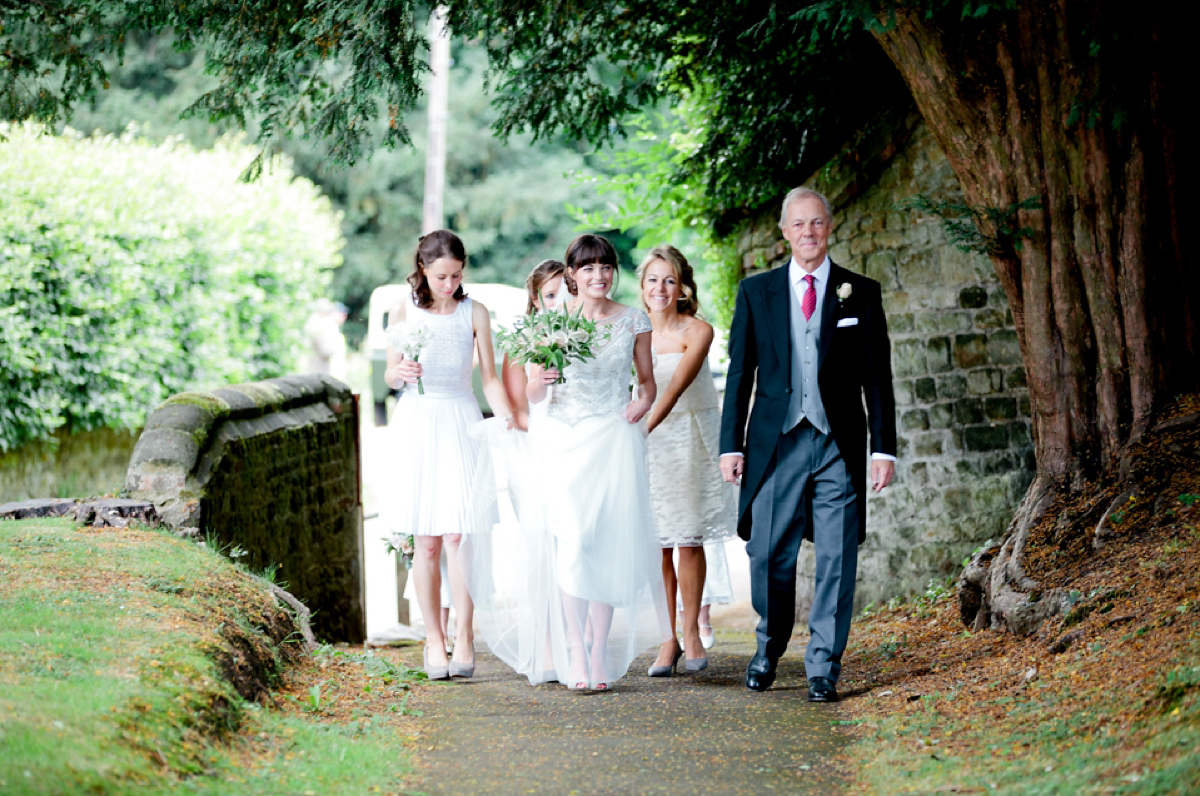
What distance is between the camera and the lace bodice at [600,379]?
5.83m

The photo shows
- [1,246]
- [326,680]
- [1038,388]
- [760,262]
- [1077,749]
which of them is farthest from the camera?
[1,246]

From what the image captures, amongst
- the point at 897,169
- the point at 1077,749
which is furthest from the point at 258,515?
the point at 1077,749

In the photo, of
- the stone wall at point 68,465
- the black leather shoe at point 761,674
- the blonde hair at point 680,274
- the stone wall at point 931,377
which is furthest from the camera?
the stone wall at point 68,465

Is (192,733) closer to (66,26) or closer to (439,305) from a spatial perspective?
(439,305)

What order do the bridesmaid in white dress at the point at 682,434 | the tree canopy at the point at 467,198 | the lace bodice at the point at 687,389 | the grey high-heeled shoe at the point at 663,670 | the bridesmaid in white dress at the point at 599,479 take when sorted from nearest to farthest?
1. the bridesmaid in white dress at the point at 599,479
2. the grey high-heeled shoe at the point at 663,670
3. the bridesmaid in white dress at the point at 682,434
4. the lace bodice at the point at 687,389
5. the tree canopy at the point at 467,198

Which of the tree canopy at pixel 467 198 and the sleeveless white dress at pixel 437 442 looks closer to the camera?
the sleeveless white dress at pixel 437 442

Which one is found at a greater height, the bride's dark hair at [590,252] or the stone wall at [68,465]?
the bride's dark hair at [590,252]

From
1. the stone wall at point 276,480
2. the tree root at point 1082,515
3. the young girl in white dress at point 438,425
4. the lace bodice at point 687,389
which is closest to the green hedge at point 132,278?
the stone wall at point 276,480

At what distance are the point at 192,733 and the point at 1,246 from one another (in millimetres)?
8929

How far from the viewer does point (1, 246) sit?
37.4ft

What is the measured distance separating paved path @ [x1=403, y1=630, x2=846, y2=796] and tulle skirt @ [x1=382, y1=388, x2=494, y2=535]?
31.7 inches

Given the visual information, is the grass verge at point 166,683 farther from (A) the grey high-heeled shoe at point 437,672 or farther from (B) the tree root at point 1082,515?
(B) the tree root at point 1082,515

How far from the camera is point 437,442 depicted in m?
6.30

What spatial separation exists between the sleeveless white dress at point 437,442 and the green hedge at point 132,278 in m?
4.61
